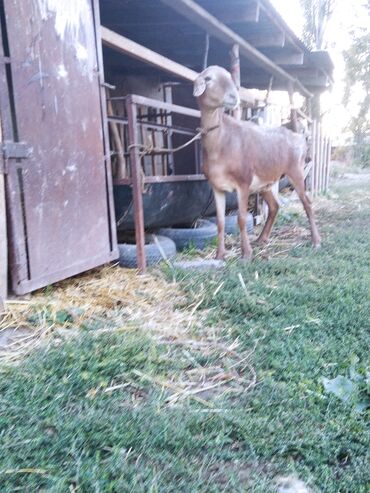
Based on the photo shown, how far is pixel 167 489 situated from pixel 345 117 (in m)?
32.9

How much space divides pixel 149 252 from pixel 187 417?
2.88 meters

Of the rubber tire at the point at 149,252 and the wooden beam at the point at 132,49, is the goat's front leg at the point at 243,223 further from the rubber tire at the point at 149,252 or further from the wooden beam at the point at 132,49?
the wooden beam at the point at 132,49

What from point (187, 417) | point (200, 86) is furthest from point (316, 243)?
point (187, 417)

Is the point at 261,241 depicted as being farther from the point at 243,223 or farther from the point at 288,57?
the point at 288,57

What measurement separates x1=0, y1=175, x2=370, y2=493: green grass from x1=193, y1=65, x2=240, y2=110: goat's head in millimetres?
2527

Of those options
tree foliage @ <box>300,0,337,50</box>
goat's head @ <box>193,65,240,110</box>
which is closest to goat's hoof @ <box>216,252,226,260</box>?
goat's head @ <box>193,65,240,110</box>

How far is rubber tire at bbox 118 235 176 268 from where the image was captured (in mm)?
4805

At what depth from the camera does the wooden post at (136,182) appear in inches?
178

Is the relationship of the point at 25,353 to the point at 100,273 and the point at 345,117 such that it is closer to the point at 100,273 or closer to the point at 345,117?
the point at 100,273

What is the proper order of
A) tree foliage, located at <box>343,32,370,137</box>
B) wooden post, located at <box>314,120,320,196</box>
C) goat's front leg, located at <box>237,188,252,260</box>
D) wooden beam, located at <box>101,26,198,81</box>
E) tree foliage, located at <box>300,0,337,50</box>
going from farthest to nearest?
tree foliage, located at <box>300,0,337,50</box> < tree foliage, located at <box>343,32,370,137</box> < wooden post, located at <box>314,120,320,196</box> < goat's front leg, located at <box>237,188,252,260</box> < wooden beam, located at <box>101,26,198,81</box>

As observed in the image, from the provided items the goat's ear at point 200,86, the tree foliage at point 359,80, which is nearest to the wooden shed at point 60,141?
the goat's ear at point 200,86

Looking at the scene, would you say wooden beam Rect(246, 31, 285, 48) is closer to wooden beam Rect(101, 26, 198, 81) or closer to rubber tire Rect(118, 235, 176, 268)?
wooden beam Rect(101, 26, 198, 81)

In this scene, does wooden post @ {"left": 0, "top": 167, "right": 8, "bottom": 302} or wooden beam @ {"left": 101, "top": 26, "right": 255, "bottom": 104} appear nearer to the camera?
wooden post @ {"left": 0, "top": 167, "right": 8, "bottom": 302}

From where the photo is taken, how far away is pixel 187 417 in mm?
2174
